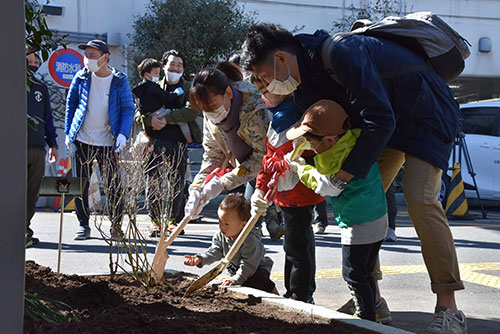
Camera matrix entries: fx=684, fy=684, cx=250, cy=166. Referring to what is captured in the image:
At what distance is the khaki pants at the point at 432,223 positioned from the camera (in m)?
3.50

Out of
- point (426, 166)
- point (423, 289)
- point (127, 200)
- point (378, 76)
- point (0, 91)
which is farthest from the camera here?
point (423, 289)

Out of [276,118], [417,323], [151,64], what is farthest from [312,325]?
[151,64]

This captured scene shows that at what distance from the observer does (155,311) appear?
3.65 m

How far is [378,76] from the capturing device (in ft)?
10.6

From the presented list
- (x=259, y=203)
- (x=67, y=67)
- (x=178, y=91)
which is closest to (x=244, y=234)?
(x=259, y=203)

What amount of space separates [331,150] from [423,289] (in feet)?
7.49

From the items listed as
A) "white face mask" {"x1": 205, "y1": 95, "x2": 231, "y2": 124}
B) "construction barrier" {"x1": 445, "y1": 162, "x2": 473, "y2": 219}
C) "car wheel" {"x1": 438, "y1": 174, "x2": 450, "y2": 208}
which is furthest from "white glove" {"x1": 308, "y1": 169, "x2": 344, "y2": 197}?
"car wheel" {"x1": 438, "y1": 174, "x2": 450, "y2": 208}

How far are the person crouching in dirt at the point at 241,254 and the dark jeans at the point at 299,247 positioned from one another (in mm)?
481

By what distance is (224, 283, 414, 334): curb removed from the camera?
3.17 metres

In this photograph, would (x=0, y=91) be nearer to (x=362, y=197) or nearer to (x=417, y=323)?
(x=362, y=197)

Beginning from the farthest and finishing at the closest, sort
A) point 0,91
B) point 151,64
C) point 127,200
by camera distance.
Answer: point 151,64
point 127,200
point 0,91

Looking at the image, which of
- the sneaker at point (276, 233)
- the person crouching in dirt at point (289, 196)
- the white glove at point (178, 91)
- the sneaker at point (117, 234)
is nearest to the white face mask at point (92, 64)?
the white glove at point (178, 91)

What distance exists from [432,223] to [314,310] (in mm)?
759

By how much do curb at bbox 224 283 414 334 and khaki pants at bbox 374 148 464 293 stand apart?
1.69 feet
